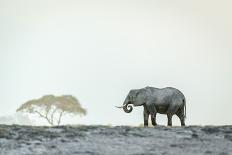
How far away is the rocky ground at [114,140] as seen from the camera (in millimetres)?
18094

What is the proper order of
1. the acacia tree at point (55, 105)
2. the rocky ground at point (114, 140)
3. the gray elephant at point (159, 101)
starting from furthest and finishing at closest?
1. the acacia tree at point (55, 105)
2. the gray elephant at point (159, 101)
3. the rocky ground at point (114, 140)

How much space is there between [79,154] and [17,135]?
110 inches

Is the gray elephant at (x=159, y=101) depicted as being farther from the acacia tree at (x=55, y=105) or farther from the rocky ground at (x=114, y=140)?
the acacia tree at (x=55, y=105)

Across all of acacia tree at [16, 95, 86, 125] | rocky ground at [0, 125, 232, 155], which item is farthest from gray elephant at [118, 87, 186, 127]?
acacia tree at [16, 95, 86, 125]

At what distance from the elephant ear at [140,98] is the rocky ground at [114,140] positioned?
17.3 feet

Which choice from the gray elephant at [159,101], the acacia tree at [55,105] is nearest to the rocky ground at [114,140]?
the gray elephant at [159,101]

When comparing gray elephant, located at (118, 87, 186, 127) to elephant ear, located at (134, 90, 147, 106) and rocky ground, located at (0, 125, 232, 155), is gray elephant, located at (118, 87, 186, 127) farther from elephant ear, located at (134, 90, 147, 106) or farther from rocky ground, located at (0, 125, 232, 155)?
rocky ground, located at (0, 125, 232, 155)

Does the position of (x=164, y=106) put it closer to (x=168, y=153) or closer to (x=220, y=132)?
(x=220, y=132)

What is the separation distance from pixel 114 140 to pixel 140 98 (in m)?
7.68

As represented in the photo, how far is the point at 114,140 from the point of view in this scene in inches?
763

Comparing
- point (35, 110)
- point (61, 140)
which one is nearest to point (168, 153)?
point (61, 140)

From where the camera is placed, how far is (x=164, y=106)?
2673cm

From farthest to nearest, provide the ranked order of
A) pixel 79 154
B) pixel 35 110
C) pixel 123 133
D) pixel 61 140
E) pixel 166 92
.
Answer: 1. pixel 35 110
2. pixel 166 92
3. pixel 123 133
4. pixel 61 140
5. pixel 79 154

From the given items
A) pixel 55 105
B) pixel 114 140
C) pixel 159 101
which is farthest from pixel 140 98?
pixel 55 105
